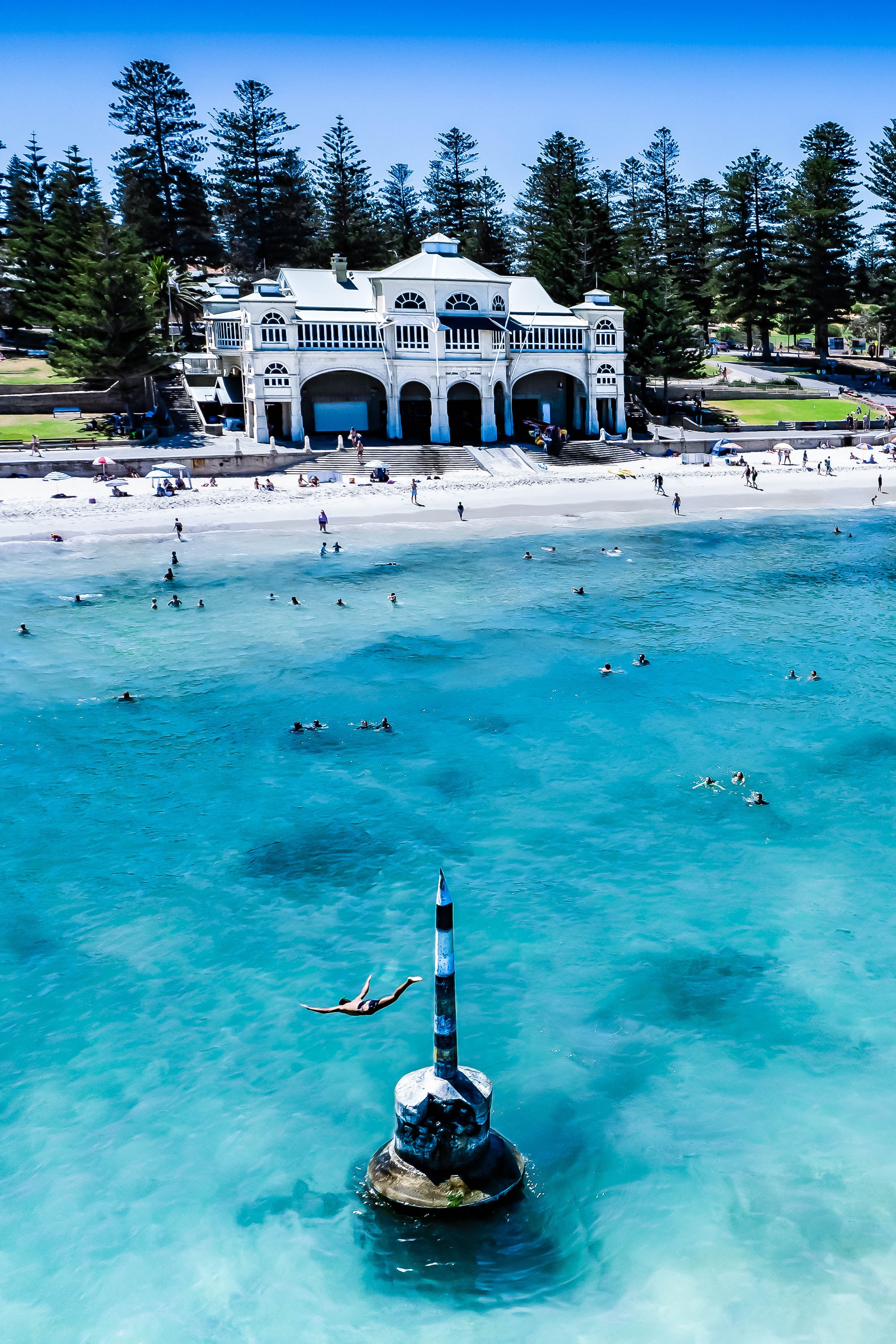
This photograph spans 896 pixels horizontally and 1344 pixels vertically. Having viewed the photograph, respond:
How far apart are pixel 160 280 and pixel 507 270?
33862 millimetres

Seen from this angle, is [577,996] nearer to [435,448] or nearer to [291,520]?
[291,520]

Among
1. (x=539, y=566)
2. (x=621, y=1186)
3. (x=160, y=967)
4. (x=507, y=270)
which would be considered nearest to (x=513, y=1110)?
(x=621, y=1186)

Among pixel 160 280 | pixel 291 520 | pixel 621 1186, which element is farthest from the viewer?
pixel 160 280

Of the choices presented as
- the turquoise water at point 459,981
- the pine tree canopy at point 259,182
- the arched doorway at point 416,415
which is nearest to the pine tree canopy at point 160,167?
the pine tree canopy at point 259,182

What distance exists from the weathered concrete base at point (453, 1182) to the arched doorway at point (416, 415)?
191 ft

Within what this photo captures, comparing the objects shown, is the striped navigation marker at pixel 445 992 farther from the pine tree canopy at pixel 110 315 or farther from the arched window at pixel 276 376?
the pine tree canopy at pixel 110 315

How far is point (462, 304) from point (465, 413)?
6874 mm

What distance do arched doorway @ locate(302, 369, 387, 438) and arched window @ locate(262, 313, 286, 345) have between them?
3787mm

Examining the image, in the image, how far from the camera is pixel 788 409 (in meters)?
76.6

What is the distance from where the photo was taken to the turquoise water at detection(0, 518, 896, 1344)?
11.5 m

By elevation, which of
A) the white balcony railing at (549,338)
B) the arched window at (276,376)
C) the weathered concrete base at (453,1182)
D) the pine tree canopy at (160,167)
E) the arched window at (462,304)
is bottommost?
the weathered concrete base at (453,1182)

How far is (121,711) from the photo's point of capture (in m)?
28.6

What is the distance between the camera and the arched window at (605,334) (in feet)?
222

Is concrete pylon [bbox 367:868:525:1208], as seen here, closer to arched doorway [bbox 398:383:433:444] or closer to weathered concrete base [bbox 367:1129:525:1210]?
weathered concrete base [bbox 367:1129:525:1210]
